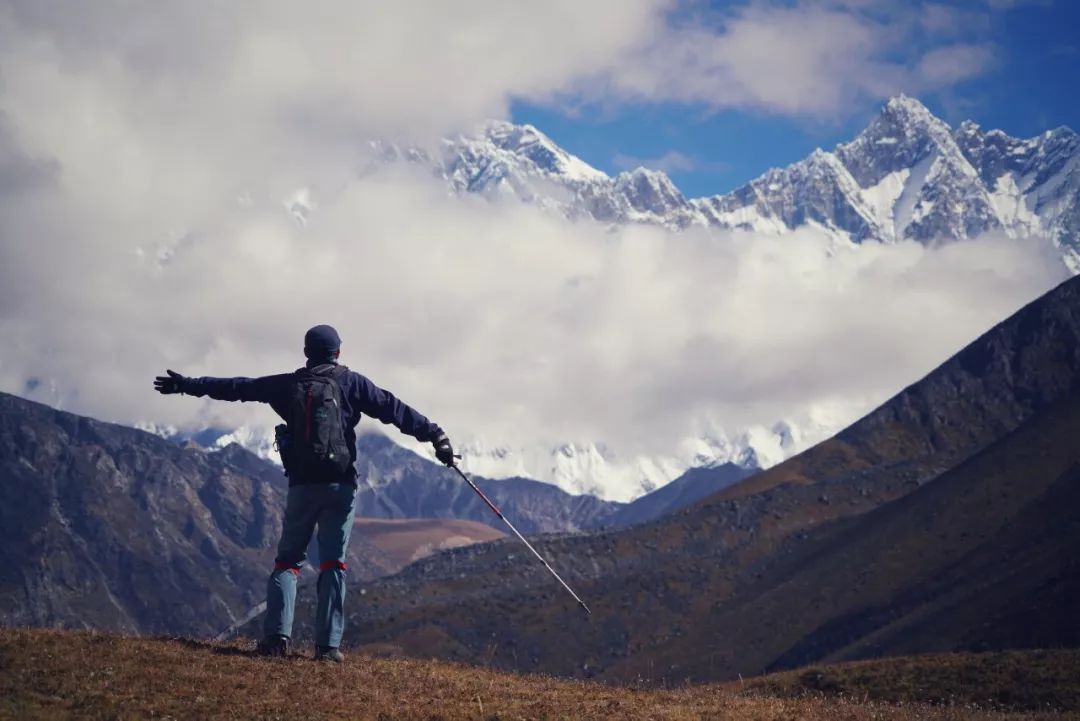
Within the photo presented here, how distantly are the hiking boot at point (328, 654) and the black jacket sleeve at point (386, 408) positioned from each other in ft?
10.9

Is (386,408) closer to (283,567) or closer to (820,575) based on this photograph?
(283,567)

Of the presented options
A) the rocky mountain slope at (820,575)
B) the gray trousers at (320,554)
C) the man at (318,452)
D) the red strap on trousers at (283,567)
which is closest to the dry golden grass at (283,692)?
the gray trousers at (320,554)

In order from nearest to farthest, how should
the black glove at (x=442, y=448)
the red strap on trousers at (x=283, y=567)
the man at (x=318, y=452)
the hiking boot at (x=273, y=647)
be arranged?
the hiking boot at (x=273, y=647) < the man at (x=318, y=452) < the red strap on trousers at (x=283, y=567) < the black glove at (x=442, y=448)

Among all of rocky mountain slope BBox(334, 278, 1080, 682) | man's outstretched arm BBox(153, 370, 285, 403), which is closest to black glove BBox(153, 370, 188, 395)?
man's outstretched arm BBox(153, 370, 285, 403)

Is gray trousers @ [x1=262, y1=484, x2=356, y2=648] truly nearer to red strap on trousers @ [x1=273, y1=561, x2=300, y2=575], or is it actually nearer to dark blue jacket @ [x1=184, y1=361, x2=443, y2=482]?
red strap on trousers @ [x1=273, y1=561, x2=300, y2=575]

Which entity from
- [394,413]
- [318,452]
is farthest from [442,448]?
[318,452]

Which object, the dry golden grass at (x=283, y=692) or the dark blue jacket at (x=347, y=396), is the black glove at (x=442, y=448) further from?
the dry golden grass at (x=283, y=692)

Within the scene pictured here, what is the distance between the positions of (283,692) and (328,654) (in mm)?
2584

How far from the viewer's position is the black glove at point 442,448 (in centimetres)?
1959

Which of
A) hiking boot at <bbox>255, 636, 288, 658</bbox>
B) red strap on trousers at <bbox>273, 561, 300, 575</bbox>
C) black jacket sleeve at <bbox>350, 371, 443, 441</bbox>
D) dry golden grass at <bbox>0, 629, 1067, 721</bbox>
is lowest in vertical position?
dry golden grass at <bbox>0, 629, 1067, 721</bbox>

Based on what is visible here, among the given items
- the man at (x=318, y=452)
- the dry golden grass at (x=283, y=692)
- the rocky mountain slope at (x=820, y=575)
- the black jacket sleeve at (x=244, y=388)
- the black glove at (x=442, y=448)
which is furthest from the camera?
the rocky mountain slope at (x=820, y=575)

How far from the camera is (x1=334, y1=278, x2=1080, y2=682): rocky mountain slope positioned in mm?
110312

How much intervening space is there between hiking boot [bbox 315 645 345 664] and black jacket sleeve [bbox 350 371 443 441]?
3326 millimetres

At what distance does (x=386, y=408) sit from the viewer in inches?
767
